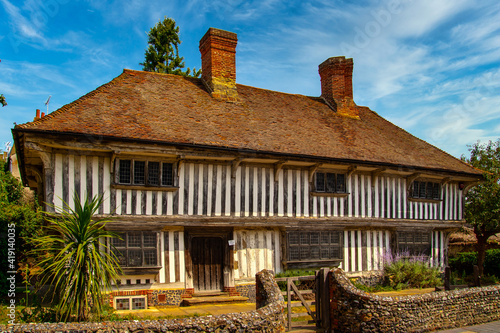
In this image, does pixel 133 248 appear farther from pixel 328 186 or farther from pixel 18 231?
pixel 328 186

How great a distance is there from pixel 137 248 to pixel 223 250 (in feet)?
8.64

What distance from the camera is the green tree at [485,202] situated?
56.2 ft

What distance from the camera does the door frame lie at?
1167 centimetres

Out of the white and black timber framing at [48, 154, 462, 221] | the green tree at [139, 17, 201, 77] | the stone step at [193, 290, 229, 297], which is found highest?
the green tree at [139, 17, 201, 77]

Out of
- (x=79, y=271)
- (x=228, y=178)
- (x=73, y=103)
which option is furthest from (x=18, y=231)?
(x=79, y=271)

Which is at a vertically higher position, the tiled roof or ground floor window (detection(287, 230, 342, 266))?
the tiled roof

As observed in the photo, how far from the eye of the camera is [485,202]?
17.5m

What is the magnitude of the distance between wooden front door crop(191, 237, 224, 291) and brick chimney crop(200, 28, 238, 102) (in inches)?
205

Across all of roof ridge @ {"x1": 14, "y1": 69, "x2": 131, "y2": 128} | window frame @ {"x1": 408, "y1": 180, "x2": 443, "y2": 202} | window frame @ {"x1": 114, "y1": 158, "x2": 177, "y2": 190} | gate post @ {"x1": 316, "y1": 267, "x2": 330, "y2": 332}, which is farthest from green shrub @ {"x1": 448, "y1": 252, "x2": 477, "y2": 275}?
roof ridge @ {"x1": 14, "y1": 69, "x2": 131, "y2": 128}

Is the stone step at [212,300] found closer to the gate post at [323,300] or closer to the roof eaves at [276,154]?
the gate post at [323,300]

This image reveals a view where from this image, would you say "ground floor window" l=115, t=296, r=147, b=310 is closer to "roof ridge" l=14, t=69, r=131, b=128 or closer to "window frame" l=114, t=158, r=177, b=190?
"window frame" l=114, t=158, r=177, b=190

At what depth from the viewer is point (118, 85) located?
524 inches

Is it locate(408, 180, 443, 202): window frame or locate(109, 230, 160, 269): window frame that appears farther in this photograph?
locate(408, 180, 443, 202): window frame

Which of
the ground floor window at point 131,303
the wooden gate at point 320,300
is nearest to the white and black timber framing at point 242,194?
the ground floor window at point 131,303
